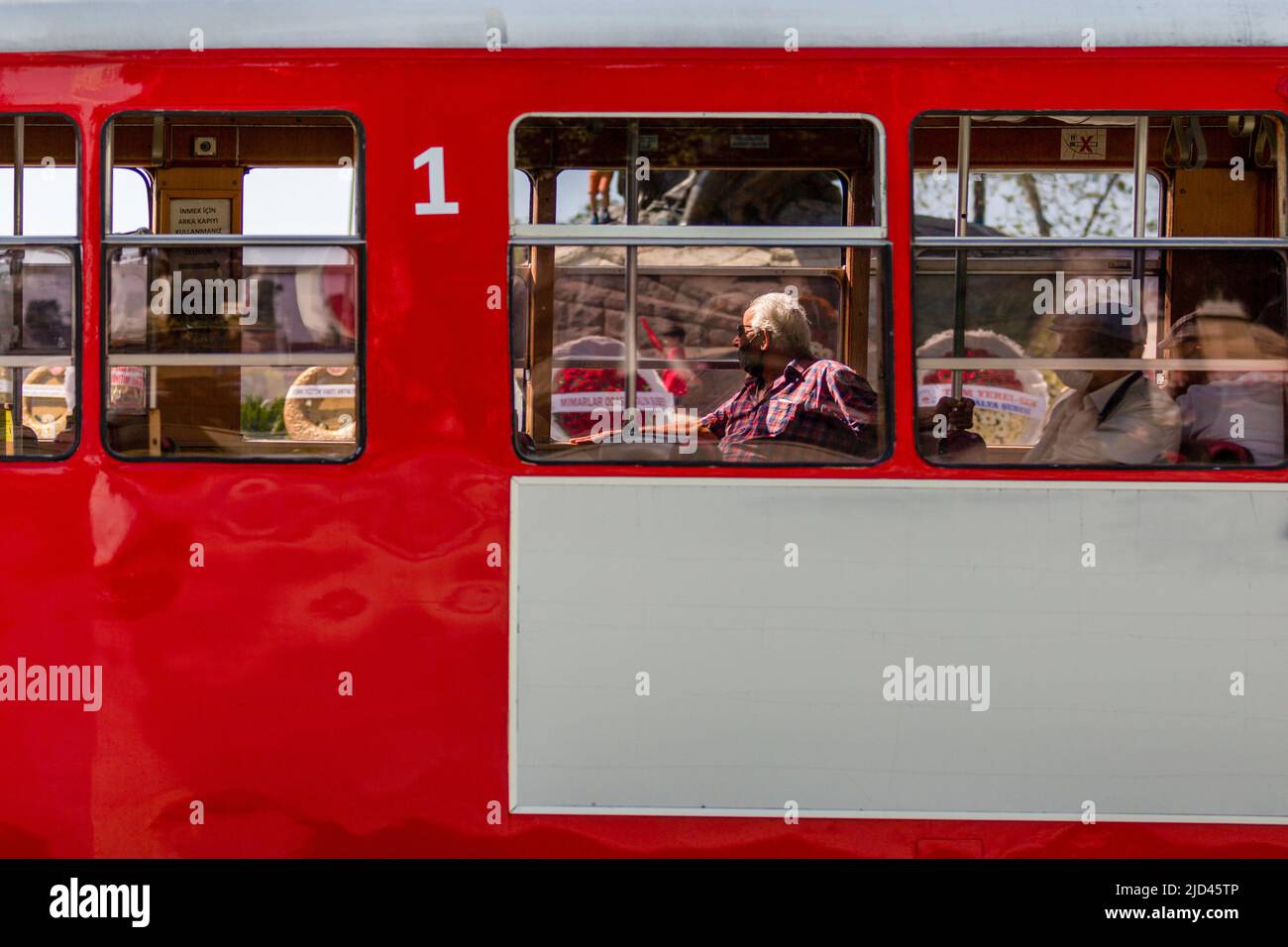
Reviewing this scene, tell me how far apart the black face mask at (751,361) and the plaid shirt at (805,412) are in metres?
0.03

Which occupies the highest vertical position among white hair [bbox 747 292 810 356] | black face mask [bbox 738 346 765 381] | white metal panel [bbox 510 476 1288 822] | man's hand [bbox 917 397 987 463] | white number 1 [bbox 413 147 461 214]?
white number 1 [bbox 413 147 461 214]

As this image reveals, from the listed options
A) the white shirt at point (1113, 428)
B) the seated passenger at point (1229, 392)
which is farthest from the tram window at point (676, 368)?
the seated passenger at point (1229, 392)

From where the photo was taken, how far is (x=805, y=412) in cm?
346

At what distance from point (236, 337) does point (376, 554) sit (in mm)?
766

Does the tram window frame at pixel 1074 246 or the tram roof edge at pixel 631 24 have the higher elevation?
the tram roof edge at pixel 631 24

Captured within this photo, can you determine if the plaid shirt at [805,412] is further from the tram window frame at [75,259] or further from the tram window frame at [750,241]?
the tram window frame at [75,259]

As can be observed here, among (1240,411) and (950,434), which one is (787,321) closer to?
(950,434)

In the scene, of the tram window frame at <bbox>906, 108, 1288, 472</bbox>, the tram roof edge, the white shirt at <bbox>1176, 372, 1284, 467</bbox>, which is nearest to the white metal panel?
the tram window frame at <bbox>906, 108, 1288, 472</bbox>

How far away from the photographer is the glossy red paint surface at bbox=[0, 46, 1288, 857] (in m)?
3.42

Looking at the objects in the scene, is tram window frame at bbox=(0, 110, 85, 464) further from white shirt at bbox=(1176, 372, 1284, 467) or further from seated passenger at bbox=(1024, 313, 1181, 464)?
white shirt at bbox=(1176, 372, 1284, 467)

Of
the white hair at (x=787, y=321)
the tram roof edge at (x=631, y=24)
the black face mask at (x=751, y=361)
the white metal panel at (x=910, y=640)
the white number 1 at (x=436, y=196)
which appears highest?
the tram roof edge at (x=631, y=24)

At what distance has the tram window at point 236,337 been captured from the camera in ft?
11.2

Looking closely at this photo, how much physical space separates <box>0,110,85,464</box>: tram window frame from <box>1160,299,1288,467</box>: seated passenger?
3218 mm

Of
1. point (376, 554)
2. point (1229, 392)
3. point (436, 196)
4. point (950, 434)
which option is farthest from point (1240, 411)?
point (376, 554)
